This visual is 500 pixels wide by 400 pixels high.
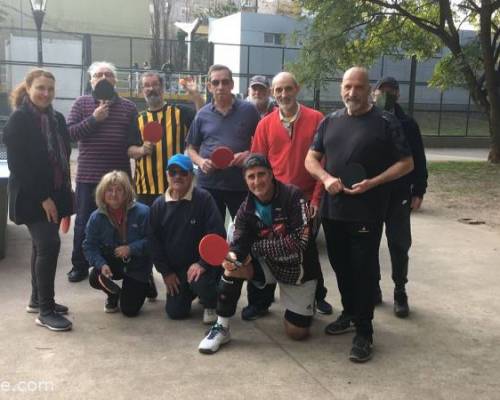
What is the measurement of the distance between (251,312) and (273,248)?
2.41ft

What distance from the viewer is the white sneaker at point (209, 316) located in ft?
13.3

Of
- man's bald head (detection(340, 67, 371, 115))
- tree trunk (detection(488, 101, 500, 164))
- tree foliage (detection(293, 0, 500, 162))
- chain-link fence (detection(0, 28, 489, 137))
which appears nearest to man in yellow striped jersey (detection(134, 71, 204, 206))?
man's bald head (detection(340, 67, 371, 115))

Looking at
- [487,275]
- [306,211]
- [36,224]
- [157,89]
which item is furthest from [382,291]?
[36,224]

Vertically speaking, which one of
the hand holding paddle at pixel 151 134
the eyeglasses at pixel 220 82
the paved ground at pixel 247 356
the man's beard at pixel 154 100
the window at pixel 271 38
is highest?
the window at pixel 271 38

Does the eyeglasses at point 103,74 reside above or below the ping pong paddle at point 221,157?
above

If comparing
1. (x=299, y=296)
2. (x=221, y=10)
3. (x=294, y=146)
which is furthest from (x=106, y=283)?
(x=221, y=10)

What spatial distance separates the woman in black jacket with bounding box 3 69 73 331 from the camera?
3.76 metres

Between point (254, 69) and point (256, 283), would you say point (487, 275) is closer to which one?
point (256, 283)

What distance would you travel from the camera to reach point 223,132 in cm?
448

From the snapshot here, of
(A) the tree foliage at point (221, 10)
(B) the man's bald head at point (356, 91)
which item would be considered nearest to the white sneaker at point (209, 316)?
(B) the man's bald head at point (356, 91)

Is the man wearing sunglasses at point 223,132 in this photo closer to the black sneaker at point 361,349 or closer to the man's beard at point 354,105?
the man's beard at point 354,105

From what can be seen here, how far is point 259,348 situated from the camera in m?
3.67

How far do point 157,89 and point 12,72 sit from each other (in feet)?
51.3

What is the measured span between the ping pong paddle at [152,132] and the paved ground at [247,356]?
1326 millimetres
